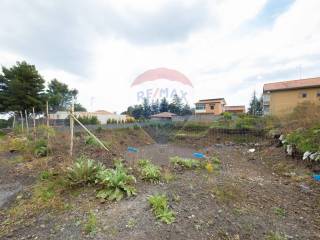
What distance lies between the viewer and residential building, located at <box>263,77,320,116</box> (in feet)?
58.0

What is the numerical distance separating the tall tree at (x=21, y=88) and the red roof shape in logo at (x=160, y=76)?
34.4 feet

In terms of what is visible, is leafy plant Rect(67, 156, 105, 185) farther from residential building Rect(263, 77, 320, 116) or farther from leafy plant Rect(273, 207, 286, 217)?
residential building Rect(263, 77, 320, 116)

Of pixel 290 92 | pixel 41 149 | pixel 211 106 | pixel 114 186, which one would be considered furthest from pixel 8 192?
pixel 211 106

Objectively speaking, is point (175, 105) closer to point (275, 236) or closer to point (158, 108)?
point (158, 108)

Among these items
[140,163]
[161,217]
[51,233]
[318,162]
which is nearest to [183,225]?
[161,217]

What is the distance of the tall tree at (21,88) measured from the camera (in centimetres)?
1759

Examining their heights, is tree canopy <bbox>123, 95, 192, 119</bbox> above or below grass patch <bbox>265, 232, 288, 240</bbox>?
above

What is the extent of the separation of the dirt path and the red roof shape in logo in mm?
14811

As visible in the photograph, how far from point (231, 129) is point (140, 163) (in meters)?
8.49

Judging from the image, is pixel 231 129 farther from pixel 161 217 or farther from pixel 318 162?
pixel 161 217

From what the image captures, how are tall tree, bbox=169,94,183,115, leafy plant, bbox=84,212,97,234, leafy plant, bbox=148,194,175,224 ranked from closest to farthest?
leafy plant, bbox=84,212,97,234 → leafy plant, bbox=148,194,175,224 → tall tree, bbox=169,94,183,115

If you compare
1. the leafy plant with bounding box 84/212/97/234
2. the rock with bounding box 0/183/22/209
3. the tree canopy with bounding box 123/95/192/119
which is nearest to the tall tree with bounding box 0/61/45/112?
the rock with bounding box 0/183/22/209

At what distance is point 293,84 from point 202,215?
73.1 feet

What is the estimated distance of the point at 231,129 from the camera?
445 inches
